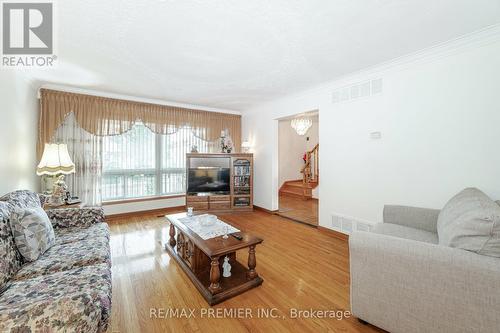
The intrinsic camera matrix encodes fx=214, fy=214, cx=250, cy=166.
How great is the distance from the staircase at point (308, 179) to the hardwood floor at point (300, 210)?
0.86 ft

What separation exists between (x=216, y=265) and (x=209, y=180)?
3102 millimetres

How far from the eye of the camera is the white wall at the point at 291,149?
24.5 feet

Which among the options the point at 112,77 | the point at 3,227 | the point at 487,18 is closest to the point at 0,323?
the point at 3,227

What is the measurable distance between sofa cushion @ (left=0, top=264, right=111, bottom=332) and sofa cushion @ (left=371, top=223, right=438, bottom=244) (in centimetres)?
234

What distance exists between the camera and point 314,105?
385 cm

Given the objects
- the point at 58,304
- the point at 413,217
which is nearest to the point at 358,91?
the point at 413,217

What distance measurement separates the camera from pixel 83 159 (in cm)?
398

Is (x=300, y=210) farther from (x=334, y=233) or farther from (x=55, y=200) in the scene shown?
(x=55, y=200)

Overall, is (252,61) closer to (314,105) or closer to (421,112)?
(314,105)

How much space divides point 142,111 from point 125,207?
2036mm

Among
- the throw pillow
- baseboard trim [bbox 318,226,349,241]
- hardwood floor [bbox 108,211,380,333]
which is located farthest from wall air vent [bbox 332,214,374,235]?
the throw pillow

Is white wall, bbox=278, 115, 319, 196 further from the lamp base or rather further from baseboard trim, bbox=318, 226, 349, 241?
the lamp base

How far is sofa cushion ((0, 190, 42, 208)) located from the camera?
1.85m

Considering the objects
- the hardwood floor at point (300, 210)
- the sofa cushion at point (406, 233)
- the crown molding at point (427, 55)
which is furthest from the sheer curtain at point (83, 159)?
the sofa cushion at point (406, 233)
